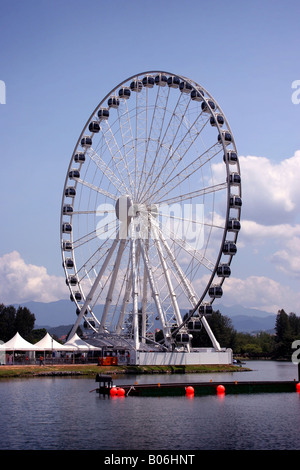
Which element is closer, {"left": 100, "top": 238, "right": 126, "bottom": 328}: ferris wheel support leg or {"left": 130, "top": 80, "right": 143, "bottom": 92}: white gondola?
{"left": 130, "top": 80, "right": 143, "bottom": 92}: white gondola

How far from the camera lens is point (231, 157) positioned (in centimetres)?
6288

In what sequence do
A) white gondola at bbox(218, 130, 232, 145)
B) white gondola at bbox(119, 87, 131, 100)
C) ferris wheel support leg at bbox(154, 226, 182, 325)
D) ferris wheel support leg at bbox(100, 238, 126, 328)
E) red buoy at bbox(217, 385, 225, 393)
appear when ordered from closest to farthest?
red buoy at bbox(217, 385, 225, 393)
white gondola at bbox(218, 130, 232, 145)
ferris wheel support leg at bbox(154, 226, 182, 325)
ferris wheel support leg at bbox(100, 238, 126, 328)
white gondola at bbox(119, 87, 131, 100)

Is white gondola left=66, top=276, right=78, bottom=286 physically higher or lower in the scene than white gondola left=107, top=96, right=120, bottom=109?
lower

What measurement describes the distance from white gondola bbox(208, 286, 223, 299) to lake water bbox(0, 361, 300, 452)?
15.3 m

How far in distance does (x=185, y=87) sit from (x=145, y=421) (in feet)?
138

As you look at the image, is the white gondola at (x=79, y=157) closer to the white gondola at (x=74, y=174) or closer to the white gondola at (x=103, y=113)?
the white gondola at (x=74, y=174)

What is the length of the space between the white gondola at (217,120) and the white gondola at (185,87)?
191 inches

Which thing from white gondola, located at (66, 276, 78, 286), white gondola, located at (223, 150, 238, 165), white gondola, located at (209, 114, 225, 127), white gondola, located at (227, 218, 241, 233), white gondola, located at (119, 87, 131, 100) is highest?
white gondola, located at (119, 87, 131, 100)

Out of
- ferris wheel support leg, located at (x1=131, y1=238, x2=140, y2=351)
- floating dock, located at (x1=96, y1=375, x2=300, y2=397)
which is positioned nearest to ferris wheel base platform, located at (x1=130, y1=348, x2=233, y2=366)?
ferris wheel support leg, located at (x1=131, y1=238, x2=140, y2=351)

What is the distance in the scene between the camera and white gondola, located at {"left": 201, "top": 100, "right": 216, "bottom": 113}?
211ft

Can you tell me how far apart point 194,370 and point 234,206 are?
2043 centimetres

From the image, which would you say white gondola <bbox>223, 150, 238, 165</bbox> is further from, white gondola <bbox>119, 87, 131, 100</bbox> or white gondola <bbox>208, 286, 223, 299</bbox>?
white gondola <bbox>119, 87, 131, 100</bbox>

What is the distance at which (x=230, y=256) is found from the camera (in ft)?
205
